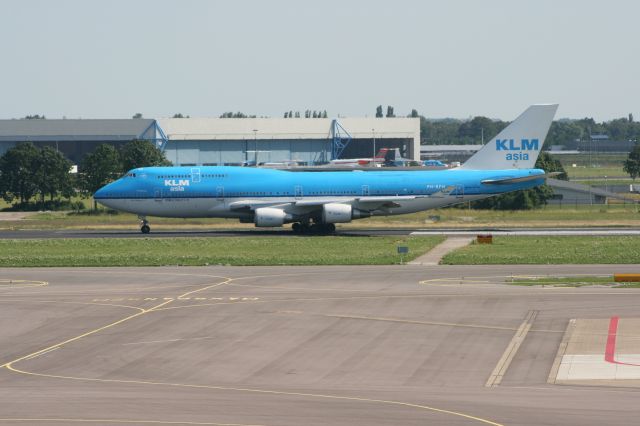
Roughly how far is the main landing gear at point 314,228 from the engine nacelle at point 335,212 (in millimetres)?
2219

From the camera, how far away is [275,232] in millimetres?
75125

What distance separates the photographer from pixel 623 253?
2162 inches

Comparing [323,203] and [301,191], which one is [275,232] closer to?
[301,191]

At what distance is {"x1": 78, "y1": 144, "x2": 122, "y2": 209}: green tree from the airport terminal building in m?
54.6

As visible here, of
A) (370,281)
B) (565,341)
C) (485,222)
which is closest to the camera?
(565,341)

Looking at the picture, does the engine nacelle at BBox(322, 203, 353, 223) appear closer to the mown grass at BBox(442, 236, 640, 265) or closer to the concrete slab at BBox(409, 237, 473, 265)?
the concrete slab at BBox(409, 237, 473, 265)

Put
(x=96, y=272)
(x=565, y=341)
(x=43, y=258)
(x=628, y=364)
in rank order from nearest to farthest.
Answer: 1. (x=628, y=364)
2. (x=565, y=341)
3. (x=96, y=272)
4. (x=43, y=258)

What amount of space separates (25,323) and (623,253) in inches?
1241

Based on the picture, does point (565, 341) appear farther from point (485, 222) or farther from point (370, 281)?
point (485, 222)

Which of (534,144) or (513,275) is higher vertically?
(534,144)

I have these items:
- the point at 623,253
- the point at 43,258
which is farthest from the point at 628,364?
the point at 43,258

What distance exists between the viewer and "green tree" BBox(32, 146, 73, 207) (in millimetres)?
109250

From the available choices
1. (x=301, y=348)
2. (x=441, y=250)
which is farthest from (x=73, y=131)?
(x=301, y=348)

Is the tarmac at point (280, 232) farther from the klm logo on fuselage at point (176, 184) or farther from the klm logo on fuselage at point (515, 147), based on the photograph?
the klm logo on fuselage at point (515, 147)
